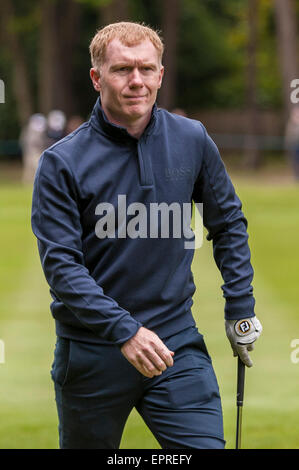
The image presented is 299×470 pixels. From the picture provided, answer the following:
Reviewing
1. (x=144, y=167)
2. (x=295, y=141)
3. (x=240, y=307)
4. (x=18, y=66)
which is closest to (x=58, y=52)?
(x=18, y=66)

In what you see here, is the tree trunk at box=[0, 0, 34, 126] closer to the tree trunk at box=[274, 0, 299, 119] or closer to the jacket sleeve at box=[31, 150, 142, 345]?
the tree trunk at box=[274, 0, 299, 119]

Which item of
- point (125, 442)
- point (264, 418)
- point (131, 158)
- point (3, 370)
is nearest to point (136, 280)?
point (131, 158)

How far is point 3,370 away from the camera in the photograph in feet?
26.5

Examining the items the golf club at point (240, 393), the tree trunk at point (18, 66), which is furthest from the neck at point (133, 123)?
the tree trunk at point (18, 66)

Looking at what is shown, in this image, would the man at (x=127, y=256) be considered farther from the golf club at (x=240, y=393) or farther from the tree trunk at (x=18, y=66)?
the tree trunk at (x=18, y=66)

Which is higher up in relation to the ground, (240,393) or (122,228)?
(122,228)

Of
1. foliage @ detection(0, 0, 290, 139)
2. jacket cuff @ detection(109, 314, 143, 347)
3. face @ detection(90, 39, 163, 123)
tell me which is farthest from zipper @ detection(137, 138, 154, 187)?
foliage @ detection(0, 0, 290, 139)

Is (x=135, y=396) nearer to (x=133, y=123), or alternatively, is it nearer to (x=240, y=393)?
(x=240, y=393)

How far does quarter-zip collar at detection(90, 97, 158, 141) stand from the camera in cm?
383

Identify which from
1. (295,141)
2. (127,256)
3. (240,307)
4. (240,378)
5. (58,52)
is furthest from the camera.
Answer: (58,52)

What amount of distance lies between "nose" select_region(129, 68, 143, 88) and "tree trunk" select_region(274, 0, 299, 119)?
103 ft

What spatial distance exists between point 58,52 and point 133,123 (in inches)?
1526

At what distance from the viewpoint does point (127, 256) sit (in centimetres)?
383

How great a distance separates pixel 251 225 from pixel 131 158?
580 inches
